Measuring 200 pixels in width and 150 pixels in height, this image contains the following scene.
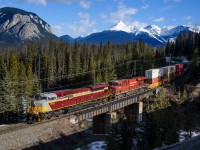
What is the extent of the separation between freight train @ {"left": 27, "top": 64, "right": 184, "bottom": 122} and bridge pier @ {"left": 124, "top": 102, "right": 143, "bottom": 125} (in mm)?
3449

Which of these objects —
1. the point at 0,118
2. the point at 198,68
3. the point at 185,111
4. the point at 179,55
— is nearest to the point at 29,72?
the point at 0,118

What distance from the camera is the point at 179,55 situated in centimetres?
17750

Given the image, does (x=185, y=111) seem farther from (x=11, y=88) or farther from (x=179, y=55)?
(x=179, y=55)

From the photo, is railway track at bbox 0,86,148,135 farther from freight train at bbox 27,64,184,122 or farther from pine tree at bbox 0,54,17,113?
pine tree at bbox 0,54,17,113

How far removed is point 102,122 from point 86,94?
31.8ft

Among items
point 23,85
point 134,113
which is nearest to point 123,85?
point 134,113

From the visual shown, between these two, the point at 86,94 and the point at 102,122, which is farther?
the point at 102,122

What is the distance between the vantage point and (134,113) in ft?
259

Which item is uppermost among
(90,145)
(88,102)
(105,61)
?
(105,61)

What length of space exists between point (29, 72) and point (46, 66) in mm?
16817

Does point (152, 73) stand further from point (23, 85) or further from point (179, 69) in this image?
point (23, 85)

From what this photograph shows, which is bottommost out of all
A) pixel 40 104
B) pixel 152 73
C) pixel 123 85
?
pixel 40 104

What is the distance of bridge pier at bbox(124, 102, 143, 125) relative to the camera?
77688 millimetres

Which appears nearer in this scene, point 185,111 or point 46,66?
point 185,111
